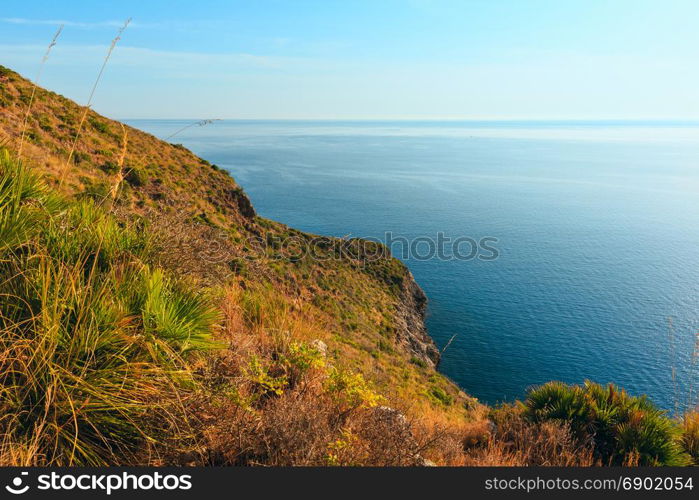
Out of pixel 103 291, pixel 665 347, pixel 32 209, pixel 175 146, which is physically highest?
pixel 175 146

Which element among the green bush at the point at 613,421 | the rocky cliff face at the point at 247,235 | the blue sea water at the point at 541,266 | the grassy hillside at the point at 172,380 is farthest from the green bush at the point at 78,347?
the rocky cliff face at the point at 247,235

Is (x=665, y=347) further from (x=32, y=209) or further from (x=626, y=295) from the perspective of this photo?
(x=32, y=209)

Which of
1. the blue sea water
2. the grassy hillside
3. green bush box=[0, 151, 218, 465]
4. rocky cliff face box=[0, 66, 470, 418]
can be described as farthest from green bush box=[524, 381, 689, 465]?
rocky cliff face box=[0, 66, 470, 418]

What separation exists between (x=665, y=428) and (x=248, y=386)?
6597 millimetres

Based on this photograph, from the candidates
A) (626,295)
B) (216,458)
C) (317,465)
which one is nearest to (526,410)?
(317,465)

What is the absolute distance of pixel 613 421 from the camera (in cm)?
655

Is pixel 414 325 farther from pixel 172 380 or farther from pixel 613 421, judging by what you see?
pixel 172 380

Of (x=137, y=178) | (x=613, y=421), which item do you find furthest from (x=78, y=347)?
(x=137, y=178)

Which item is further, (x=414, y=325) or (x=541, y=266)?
(x=541, y=266)

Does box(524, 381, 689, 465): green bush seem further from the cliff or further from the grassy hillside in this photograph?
the cliff

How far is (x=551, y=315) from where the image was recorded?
5322 cm

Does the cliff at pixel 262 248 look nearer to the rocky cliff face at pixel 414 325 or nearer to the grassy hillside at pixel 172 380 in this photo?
the rocky cliff face at pixel 414 325

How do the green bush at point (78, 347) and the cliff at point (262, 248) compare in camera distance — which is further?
the cliff at point (262, 248)

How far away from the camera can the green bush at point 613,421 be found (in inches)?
233
